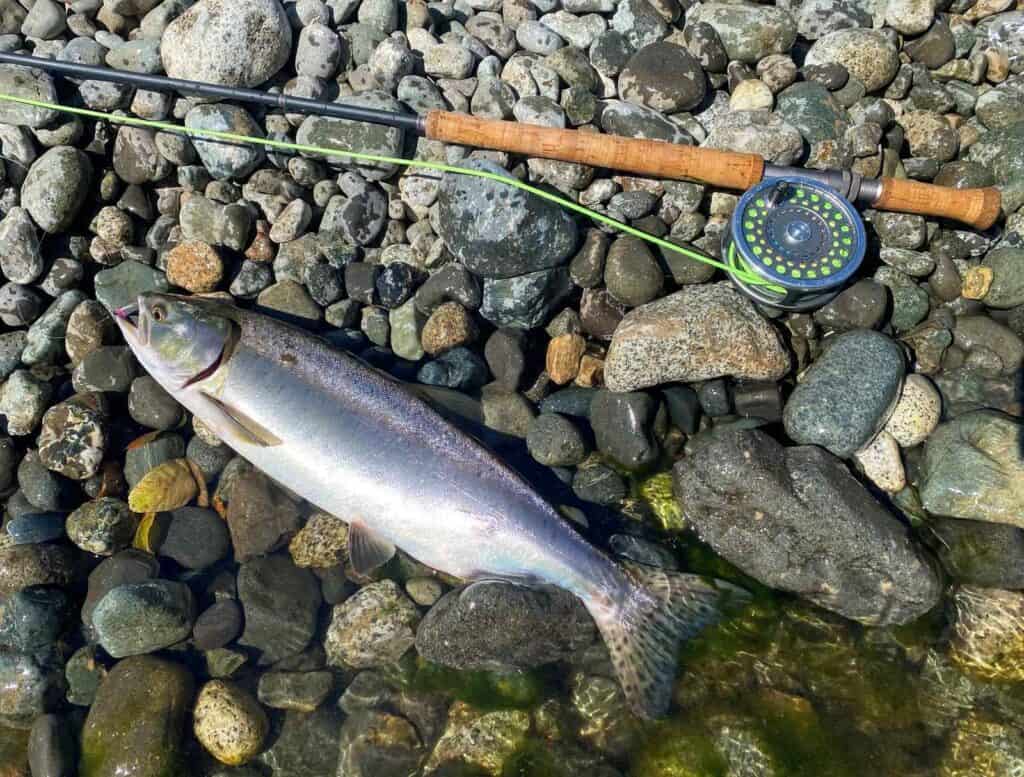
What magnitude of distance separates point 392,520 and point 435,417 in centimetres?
61

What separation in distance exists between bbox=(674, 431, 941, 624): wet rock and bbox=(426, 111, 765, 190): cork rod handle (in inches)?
65.2

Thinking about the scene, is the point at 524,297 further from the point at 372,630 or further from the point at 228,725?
the point at 228,725

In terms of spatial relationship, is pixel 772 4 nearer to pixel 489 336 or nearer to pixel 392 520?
pixel 489 336

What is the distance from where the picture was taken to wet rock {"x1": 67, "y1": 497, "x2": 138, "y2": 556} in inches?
155

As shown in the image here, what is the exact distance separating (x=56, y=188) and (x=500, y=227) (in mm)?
2883

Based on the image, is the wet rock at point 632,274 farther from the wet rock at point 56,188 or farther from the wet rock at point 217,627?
the wet rock at point 56,188

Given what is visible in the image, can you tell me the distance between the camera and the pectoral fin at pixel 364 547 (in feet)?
12.2

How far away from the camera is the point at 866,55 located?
15.6 ft

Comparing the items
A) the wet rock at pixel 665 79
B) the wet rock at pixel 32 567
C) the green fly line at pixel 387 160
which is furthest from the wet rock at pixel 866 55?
the wet rock at pixel 32 567

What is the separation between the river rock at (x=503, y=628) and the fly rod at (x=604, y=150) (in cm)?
266

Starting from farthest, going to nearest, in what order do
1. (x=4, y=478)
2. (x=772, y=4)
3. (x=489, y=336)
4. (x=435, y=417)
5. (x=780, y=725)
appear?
(x=772, y=4) → (x=489, y=336) → (x=4, y=478) → (x=435, y=417) → (x=780, y=725)

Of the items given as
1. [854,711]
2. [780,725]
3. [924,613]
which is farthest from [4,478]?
[924,613]

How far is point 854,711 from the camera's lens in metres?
3.52

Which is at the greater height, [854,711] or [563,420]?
[563,420]
